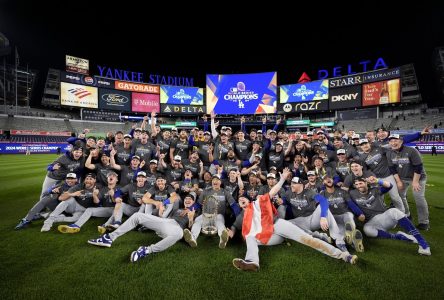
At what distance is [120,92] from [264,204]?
48962mm

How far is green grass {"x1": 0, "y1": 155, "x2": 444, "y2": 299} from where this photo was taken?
11.5 ft

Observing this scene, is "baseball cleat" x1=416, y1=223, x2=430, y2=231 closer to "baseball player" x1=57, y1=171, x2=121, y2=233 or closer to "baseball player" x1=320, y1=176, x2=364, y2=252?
"baseball player" x1=320, y1=176, x2=364, y2=252

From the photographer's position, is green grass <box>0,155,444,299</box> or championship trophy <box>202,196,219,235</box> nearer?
green grass <box>0,155,444,299</box>

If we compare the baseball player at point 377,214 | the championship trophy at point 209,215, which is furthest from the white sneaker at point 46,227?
the baseball player at point 377,214

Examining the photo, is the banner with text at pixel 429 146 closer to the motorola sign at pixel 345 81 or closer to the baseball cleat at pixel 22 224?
the motorola sign at pixel 345 81

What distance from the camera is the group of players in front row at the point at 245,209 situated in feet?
15.7

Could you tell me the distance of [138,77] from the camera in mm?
50875

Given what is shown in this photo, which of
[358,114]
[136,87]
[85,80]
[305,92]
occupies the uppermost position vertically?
[85,80]

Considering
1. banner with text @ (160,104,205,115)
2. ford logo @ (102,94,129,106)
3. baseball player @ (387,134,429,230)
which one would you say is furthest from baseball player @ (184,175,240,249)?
ford logo @ (102,94,129,106)

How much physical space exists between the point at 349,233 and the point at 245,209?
86.1 inches

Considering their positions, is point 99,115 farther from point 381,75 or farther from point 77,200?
point 381,75

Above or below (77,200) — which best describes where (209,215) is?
below

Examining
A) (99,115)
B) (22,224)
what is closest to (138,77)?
(99,115)

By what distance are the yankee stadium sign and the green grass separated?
49.5 meters
